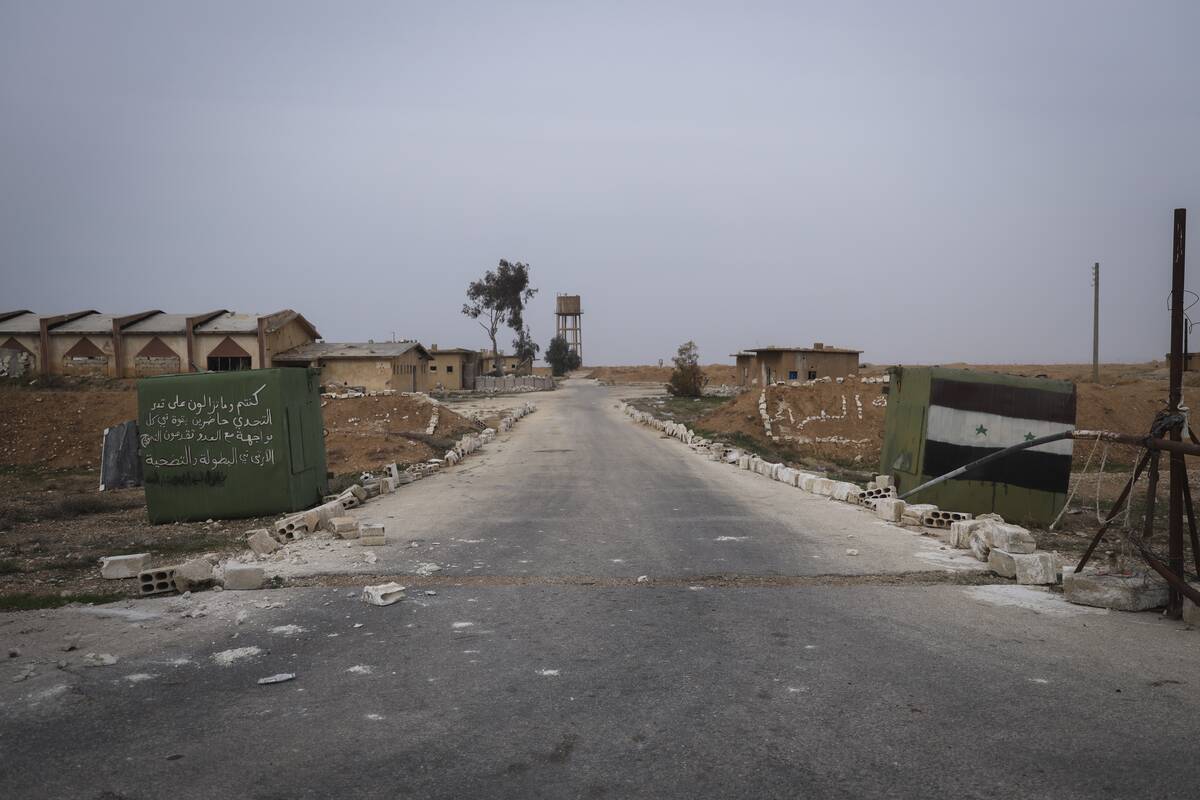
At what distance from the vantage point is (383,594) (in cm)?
685

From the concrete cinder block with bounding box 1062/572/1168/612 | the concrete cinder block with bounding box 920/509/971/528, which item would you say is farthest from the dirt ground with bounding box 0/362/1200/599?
the concrete cinder block with bounding box 1062/572/1168/612

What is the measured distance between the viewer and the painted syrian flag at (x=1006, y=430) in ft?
41.5

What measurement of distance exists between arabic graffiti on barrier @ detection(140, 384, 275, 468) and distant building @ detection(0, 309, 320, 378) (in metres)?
33.3

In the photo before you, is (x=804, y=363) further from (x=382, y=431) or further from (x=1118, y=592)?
(x=1118, y=592)

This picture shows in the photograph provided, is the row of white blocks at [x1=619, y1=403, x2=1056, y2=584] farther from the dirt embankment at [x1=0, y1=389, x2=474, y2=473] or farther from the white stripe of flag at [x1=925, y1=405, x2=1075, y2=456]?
the dirt embankment at [x1=0, y1=389, x2=474, y2=473]

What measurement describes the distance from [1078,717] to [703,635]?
2.46m

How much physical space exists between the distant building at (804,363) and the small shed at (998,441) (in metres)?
31.3

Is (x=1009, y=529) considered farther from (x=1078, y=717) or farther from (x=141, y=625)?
(x=141, y=625)

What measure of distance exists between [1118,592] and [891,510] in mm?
4670

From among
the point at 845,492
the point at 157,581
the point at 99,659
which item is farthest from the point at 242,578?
the point at 845,492

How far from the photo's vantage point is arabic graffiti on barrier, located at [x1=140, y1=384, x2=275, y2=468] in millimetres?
11523

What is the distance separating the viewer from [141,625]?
629cm

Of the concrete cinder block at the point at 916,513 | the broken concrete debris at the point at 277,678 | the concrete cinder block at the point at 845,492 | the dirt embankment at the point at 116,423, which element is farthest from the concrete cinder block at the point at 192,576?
the dirt embankment at the point at 116,423

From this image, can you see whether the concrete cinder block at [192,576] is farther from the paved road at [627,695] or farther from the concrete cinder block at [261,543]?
the concrete cinder block at [261,543]
